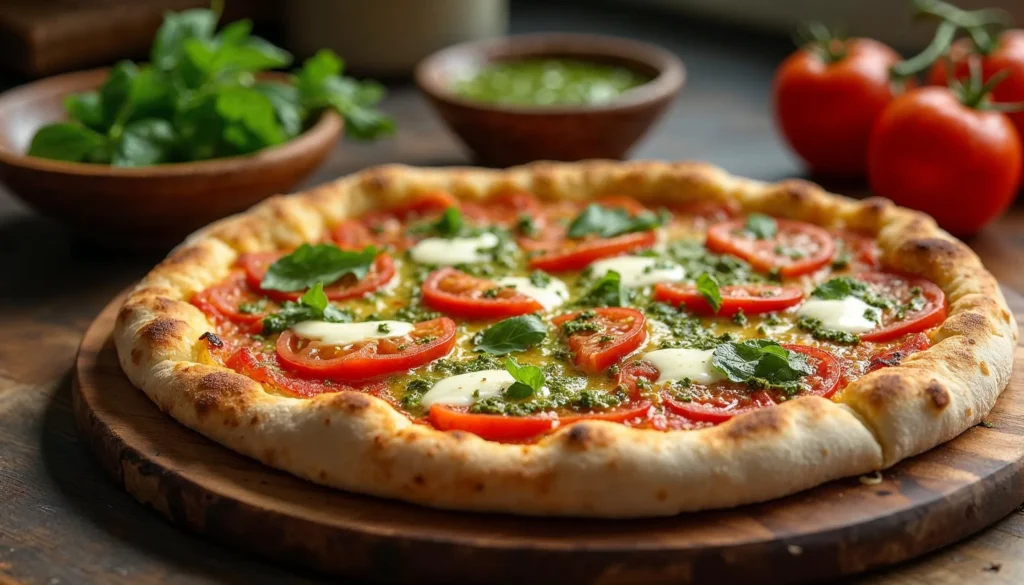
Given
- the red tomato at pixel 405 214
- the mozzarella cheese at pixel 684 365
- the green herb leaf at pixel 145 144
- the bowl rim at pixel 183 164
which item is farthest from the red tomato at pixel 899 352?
the green herb leaf at pixel 145 144

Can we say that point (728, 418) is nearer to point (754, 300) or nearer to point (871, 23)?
point (754, 300)

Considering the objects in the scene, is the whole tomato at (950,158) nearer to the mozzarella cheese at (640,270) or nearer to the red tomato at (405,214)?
the mozzarella cheese at (640,270)

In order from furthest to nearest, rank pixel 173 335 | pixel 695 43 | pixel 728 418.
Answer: pixel 695 43 < pixel 173 335 < pixel 728 418

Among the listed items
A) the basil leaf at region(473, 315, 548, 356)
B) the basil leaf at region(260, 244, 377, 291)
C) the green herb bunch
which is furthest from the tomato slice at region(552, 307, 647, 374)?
the green herb bunch

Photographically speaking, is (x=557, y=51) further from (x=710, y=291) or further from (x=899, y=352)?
(x=899, y=352)

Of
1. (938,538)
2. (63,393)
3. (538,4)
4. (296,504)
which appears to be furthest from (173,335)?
(538,4)

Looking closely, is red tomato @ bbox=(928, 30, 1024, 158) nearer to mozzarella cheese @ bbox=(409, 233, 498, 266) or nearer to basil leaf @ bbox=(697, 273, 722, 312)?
basil leaf @ bbox=(697, 273, 722, 312)
